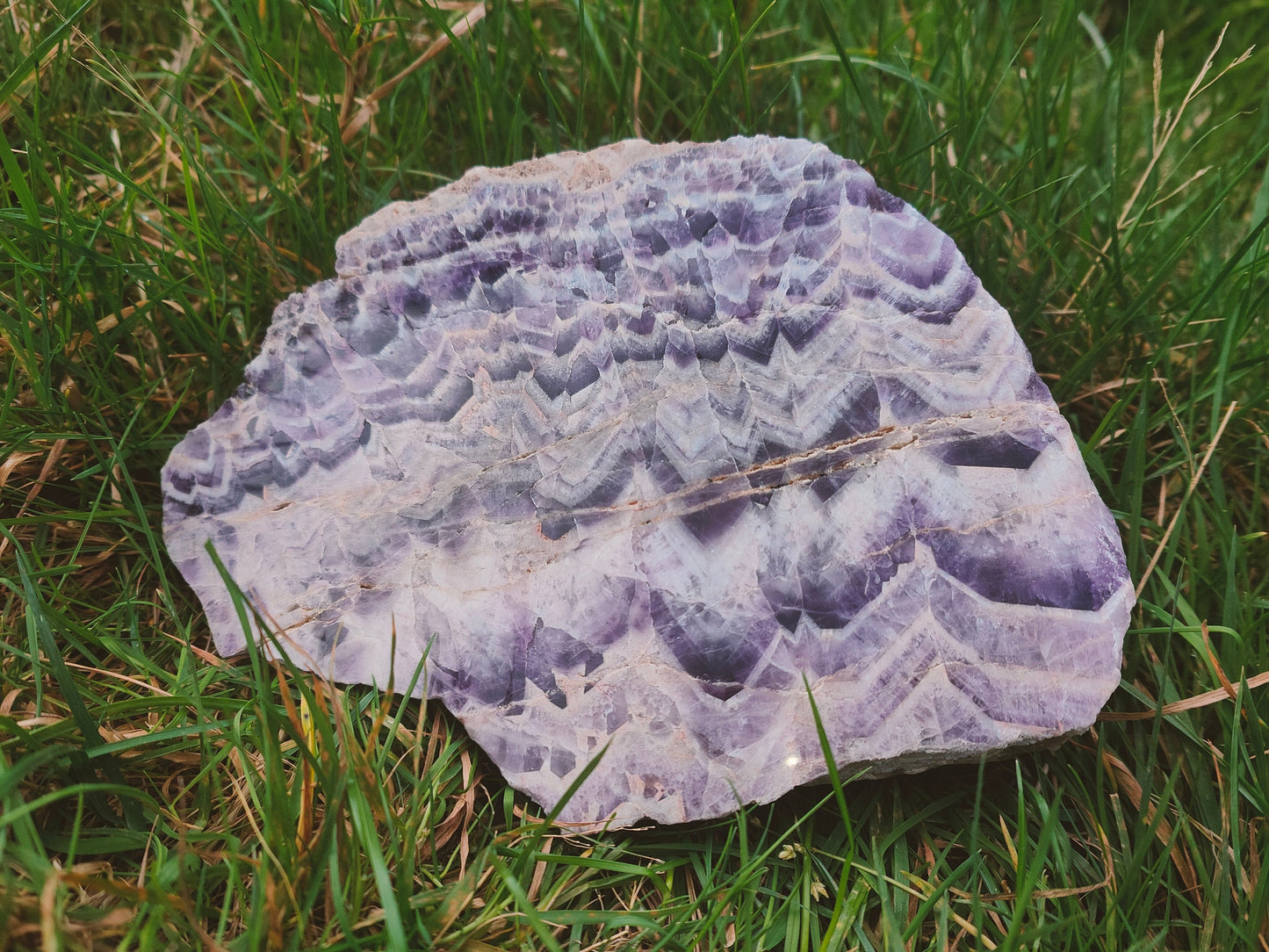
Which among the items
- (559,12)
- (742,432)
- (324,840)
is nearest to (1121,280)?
(742,432)

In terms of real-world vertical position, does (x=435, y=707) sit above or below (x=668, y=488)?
below

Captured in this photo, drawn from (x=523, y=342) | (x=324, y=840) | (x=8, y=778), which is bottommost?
(x=324, y=840)

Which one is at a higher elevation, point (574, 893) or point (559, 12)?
point (559, 12)

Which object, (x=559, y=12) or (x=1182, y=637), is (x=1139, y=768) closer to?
(x=1182, y=637)
